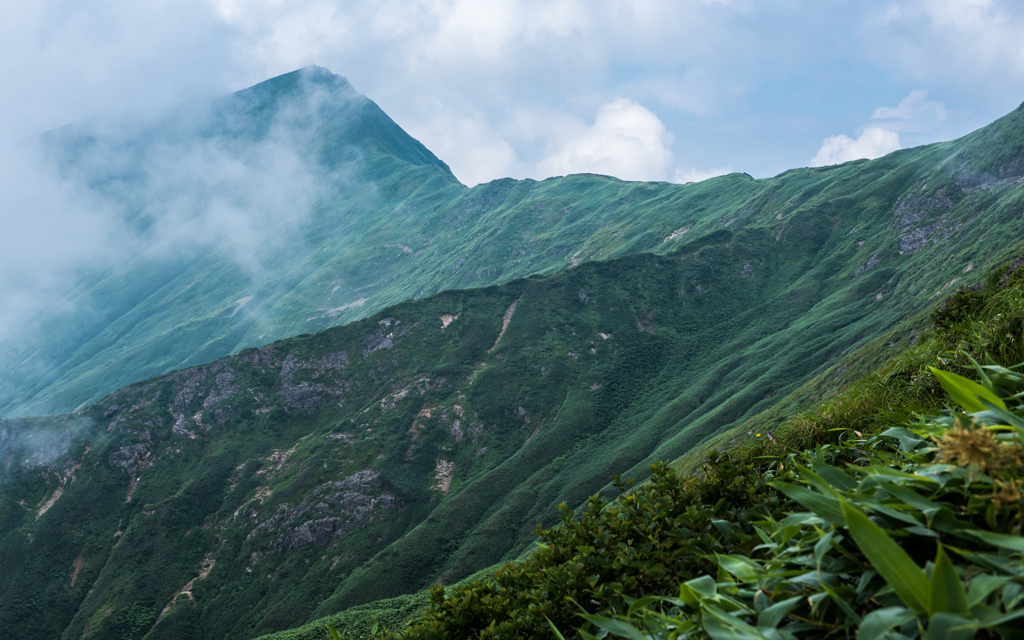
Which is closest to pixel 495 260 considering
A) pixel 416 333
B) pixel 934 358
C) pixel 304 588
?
pixel 416 333

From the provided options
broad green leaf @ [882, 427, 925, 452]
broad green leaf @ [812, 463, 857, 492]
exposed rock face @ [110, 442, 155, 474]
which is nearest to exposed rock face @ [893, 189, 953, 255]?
broad green leaf @ [882, 427, 925, 452]

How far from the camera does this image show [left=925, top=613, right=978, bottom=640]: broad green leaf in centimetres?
157

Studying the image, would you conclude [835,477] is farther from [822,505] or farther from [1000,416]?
[1000,416]

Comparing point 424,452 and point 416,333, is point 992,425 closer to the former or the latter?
point 424,452

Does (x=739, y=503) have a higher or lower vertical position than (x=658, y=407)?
higher

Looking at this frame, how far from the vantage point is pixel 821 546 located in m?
2.18

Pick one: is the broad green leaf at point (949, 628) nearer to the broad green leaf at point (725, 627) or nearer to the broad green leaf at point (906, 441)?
the broad green leaf at point (725, 627)

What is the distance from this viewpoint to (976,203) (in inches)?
3297

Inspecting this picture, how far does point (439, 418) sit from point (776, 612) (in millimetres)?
78791

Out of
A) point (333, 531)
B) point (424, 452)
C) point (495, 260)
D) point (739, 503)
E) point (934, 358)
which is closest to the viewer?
point (739, 503)

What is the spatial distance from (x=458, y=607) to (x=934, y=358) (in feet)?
19.3

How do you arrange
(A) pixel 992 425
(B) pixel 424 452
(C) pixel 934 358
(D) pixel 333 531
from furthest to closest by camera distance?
(B) pixel 424 452
(D) pixel 333 531
(C) pixel 934 358
(A) pixel 992 425

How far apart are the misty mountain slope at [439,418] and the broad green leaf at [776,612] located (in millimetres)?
59520

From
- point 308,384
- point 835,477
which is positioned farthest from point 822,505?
point 308,384
